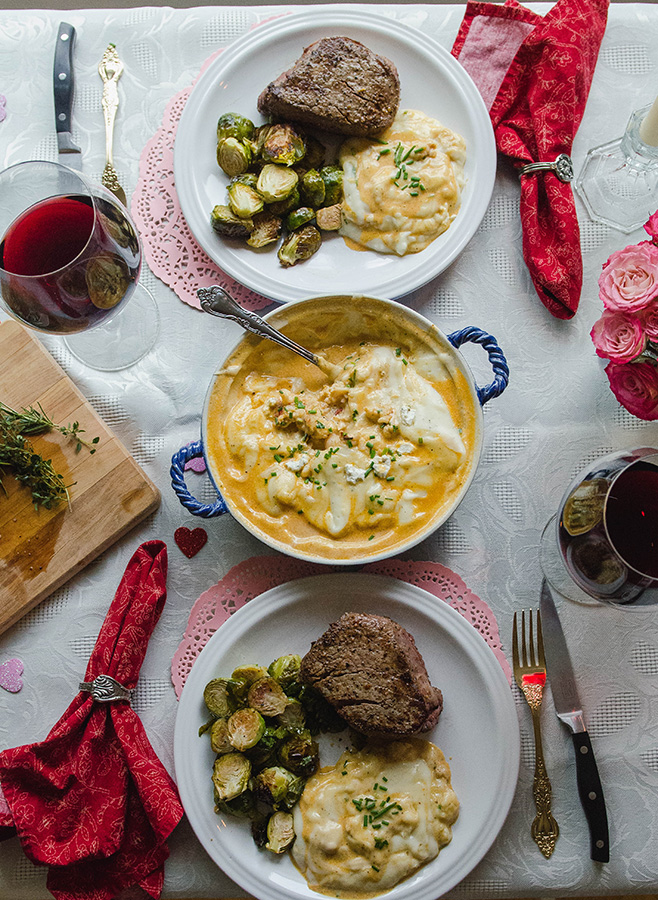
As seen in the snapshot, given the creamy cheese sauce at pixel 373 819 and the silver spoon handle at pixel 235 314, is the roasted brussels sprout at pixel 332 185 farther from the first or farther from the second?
the creamy cheese sauce at pixel 373 819

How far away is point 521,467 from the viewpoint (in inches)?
104

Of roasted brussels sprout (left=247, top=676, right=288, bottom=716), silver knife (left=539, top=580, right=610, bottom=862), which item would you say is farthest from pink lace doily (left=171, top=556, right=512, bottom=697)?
roasted brussels sprout (left=247, top=676, right=288, bottom=716)

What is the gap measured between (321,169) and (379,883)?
2.28m

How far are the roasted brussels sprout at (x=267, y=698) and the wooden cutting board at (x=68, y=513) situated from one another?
684 mm

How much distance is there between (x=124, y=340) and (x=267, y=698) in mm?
1287

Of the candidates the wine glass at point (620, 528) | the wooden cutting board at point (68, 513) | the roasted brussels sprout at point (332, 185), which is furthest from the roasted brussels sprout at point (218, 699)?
the roasted brussels sprout at point (332, 185)

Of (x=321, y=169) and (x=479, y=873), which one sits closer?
(x=479, y=873)

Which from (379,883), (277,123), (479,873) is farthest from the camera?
(277,123)

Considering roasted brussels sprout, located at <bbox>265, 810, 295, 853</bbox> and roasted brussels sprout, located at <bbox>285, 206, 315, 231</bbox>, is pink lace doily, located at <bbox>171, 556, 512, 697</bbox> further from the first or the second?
roasted brussels sprout, located at <bbox>285, 206, 315, 231</bbox>

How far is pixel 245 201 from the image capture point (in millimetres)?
2551

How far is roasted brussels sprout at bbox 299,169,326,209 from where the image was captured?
2566mm

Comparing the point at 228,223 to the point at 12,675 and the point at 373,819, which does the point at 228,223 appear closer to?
the point at 12,675

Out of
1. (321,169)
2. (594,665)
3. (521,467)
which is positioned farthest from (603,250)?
(594,665)

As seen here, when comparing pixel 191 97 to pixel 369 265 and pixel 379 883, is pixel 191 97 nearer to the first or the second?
pixel 369 265
